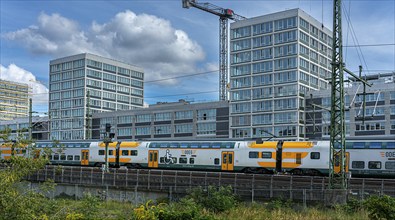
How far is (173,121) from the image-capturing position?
357 ft

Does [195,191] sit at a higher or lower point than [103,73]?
lower

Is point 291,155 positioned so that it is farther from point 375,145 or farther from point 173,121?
point 173,121

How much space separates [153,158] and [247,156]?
1204 centimetres

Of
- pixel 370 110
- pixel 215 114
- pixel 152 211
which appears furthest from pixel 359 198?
pixel 215 114

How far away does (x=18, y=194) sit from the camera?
579 inches

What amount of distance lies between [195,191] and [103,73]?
4668 inches

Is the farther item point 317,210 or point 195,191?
point 195,191

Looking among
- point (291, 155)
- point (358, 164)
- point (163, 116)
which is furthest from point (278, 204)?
point (163, 116)

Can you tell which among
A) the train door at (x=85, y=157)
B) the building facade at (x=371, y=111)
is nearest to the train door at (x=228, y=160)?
the train door at (x=85, y=157)

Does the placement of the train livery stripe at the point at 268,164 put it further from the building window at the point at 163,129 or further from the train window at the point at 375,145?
the building window at the point at 163,129

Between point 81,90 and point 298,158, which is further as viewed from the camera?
point 81,90

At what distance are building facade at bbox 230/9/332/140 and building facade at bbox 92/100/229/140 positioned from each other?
3.88 m

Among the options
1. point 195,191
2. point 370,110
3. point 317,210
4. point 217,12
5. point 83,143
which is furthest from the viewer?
point 217,12

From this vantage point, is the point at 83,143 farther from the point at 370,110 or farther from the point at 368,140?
the point at 370,110
